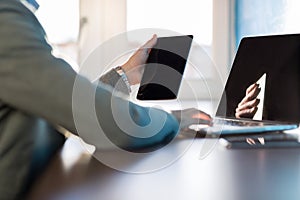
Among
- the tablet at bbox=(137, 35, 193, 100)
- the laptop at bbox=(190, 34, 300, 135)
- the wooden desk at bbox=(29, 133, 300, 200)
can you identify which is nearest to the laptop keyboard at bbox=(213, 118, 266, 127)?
the laptop at bbox=(190, 34, 300, 135)

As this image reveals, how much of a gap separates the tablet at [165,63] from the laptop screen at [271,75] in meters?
0.19

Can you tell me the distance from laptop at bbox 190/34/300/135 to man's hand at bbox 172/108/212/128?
0.06 feet

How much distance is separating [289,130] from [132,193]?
59cm

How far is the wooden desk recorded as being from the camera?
516mm

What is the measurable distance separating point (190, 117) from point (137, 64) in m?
0.19

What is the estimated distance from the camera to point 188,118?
3.33 ft

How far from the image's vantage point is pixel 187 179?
595 millimetres

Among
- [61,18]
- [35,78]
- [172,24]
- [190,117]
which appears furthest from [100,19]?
[35,78]

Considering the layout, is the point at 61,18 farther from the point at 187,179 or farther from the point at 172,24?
the point at 187,179

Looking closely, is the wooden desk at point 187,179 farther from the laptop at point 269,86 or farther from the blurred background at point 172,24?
the blurred background at point 172,24

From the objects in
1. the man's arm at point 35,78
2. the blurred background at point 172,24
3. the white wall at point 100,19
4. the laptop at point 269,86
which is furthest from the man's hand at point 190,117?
the white wall at point 100,19

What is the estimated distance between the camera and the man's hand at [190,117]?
99cm

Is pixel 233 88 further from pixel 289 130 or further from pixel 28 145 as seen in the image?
pixel 28 145

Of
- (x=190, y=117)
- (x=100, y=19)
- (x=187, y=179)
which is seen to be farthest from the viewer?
(x=100, y=19)
